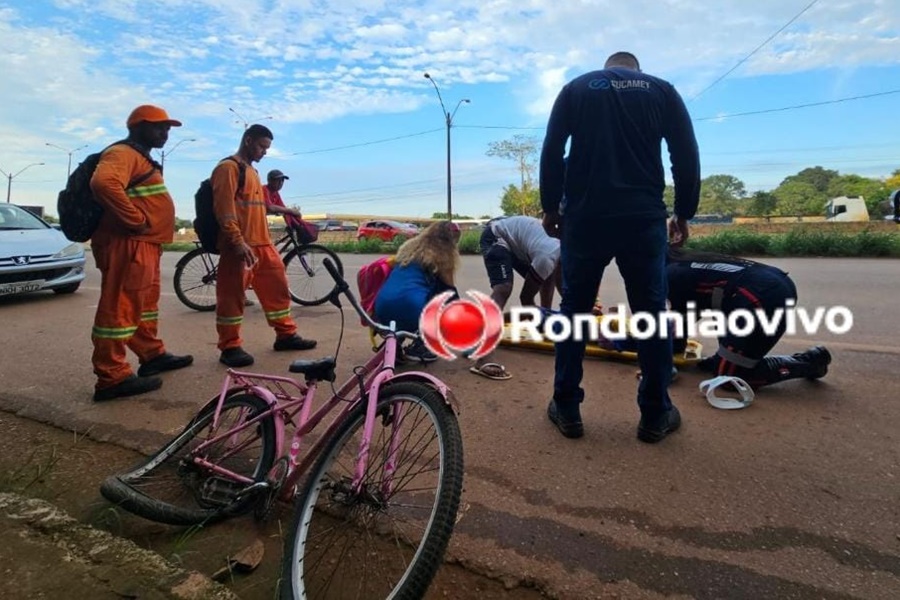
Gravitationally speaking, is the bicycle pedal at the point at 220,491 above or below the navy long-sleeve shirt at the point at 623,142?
below

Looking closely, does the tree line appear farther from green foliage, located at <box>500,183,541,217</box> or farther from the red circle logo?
the red circle logo

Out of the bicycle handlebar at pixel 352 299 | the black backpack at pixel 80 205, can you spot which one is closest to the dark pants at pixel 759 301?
the bicycle handlebar at pixel 352 299

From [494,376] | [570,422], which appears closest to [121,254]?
[494,376]

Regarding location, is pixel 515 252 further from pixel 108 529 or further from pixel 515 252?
pixel 108 529

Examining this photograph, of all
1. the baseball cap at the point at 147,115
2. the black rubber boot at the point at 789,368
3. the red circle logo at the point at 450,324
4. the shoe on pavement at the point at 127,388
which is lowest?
the shoe on pavement at the point at 127,388

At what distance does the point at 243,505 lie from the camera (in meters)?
2.42

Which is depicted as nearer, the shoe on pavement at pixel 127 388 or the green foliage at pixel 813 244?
the shoe on pavement at pixel 127 388

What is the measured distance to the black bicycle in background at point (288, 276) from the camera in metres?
7.42

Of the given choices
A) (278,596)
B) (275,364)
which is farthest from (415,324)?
(278,596)

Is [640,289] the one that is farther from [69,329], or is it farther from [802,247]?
[802,247]

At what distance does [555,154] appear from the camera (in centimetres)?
306

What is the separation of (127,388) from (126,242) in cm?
99

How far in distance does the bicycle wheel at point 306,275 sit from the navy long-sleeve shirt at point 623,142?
492 cm

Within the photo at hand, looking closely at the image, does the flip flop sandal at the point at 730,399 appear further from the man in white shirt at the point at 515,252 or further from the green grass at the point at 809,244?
the green grass at the point at 809,244
